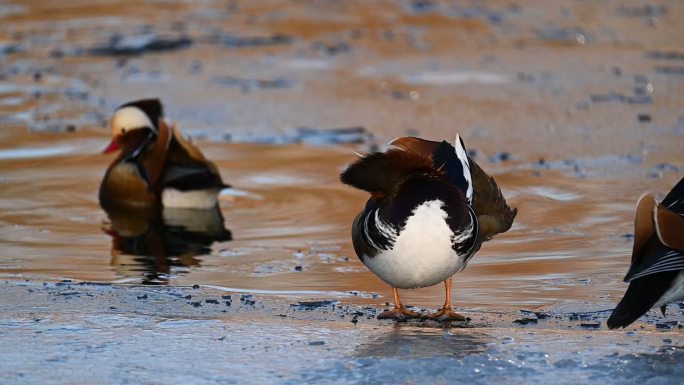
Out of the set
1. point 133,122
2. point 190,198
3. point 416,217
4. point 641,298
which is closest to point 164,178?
point 190,198

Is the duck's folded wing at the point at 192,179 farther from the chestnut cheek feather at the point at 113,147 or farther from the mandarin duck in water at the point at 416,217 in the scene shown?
the mandarin duck in water at the point at 416,217

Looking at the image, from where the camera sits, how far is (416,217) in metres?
5.25

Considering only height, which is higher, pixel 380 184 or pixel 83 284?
pixel 380 184


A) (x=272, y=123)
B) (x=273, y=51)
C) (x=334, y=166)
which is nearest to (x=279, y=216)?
(x=334, y=166)

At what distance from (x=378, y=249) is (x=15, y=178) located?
517 cm

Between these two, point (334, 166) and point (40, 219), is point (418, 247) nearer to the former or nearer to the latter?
point (40, 219)

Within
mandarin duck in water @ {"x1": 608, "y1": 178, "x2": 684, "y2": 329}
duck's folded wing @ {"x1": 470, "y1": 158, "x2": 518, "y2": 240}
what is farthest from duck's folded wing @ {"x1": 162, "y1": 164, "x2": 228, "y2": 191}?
mandarin duck in water @ {"x1": 608, "y1": 178, "x2": 684, "y2": 329}

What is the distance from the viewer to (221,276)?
22.6 ft

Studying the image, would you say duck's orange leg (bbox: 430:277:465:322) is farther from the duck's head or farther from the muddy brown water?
the duck's head

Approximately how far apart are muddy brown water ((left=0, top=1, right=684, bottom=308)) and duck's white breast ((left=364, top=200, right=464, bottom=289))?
841mm

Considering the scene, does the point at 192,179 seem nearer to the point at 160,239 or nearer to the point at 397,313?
the point at 160,239

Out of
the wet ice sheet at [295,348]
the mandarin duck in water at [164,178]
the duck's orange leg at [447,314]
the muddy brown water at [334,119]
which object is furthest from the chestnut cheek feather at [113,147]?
the duck's orange leg at [447,314]

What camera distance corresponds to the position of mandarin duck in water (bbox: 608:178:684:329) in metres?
4.95

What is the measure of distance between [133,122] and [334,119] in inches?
89.3
